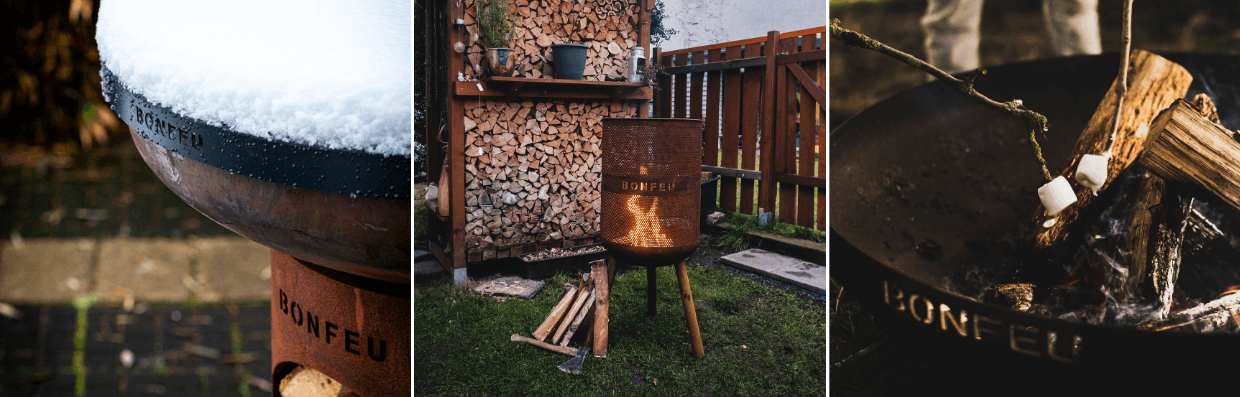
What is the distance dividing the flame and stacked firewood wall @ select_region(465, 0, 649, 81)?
32 centimetres

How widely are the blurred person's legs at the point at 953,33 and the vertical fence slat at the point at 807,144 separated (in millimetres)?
202

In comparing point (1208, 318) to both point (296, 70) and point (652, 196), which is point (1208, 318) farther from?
point (296, 70)

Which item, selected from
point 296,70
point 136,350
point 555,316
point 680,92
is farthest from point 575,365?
point 136,350

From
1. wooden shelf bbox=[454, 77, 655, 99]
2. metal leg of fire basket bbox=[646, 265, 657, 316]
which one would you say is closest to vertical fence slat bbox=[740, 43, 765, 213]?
wooden shelf bbox=[454, 77, 655, 99]

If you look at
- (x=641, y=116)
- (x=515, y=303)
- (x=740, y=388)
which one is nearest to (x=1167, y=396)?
(x=740, y=388)

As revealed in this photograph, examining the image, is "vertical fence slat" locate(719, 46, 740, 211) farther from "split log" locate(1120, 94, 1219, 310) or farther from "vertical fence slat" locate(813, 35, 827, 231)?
"split log" locate(1120, 94, 1219, 310)

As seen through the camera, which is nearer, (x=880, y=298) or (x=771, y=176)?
(x=880, y=298)

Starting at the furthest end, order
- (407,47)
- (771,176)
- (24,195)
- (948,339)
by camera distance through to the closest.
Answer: (24,195) < (771,176) < (948,339) < (407,47)

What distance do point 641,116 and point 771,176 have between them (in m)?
0.32

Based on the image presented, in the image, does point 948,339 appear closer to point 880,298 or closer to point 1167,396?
point 880,298

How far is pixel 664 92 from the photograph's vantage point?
52.1 inches

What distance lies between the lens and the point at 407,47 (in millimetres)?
875

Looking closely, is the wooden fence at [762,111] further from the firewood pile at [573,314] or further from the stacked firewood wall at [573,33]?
the firewood pile at [573,314]

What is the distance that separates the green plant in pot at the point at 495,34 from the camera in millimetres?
1309
